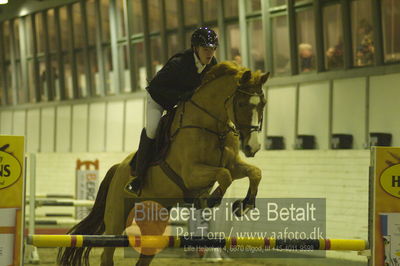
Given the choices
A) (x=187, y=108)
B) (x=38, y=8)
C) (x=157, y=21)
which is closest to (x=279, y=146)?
(x=157, y=21)

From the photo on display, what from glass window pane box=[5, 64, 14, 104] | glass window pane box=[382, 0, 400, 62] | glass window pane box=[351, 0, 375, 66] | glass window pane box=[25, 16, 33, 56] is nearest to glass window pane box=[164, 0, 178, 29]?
glass window pane box=[351, 0, 375, 66]

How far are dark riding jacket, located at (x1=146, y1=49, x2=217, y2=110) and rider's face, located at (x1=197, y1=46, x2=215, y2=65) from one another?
0.08m

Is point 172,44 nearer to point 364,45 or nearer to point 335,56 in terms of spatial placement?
point 335,56

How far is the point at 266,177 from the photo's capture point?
31.3 ft

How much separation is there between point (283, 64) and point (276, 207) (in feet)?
8.29

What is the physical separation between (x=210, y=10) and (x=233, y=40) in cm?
81

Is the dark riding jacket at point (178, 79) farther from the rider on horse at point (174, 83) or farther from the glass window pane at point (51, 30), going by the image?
the glass window pane at point (51, 30)

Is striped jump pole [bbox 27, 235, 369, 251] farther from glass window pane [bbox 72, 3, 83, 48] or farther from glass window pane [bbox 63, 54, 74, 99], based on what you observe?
glass window pane [bbox 63, 54, 74, 99]

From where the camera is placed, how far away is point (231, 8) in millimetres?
11273

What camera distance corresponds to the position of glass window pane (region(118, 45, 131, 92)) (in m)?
14.0

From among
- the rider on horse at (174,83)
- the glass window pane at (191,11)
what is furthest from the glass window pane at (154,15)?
the rider on horse at (174,83)

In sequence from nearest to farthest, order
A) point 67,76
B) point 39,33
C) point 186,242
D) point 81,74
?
1. point 186,242
2. point 81,74
3. point 67,76
4. point 39,33

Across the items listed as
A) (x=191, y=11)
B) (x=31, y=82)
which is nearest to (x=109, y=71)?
(x=191, y=11)

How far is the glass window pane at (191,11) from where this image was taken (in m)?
12.1
